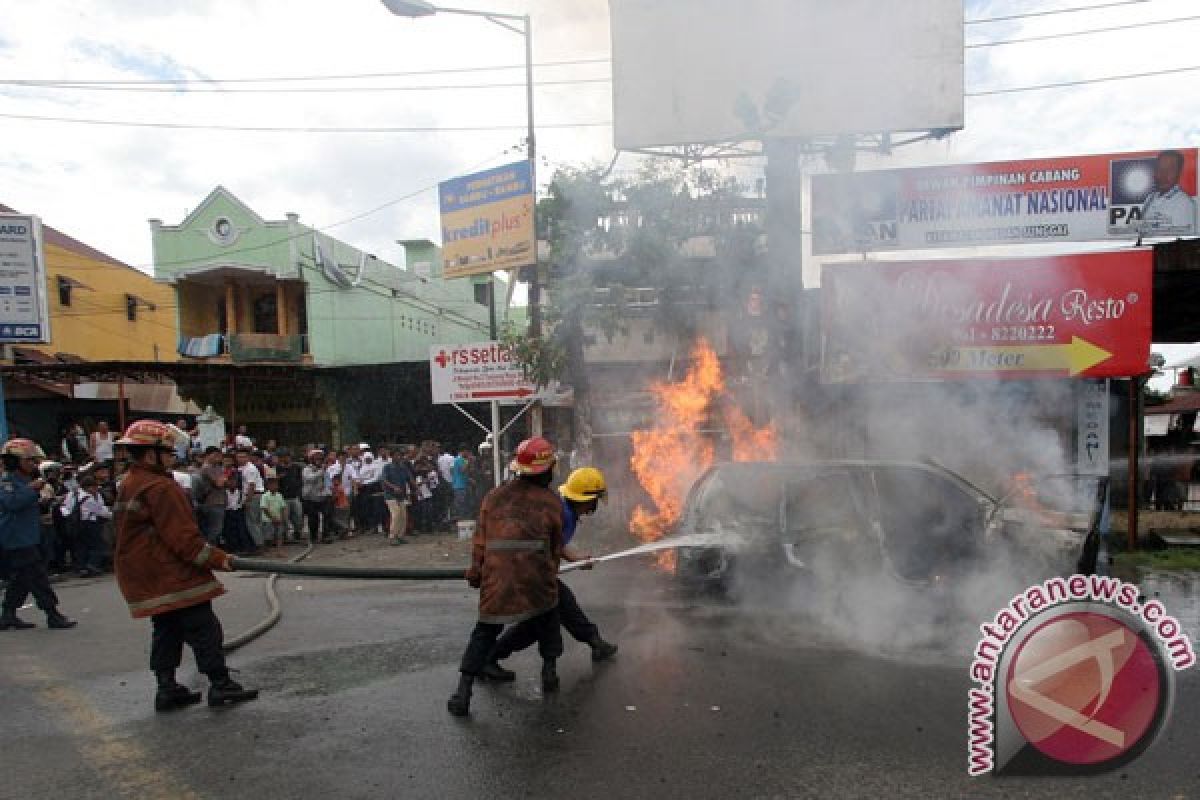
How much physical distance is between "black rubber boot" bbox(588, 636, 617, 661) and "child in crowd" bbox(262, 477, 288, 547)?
8.40 metres

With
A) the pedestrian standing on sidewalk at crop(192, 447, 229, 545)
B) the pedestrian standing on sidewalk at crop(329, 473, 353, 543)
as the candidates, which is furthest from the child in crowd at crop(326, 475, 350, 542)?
the pedestrian standing on sidewalk at crop(192, 447, 229, 545)

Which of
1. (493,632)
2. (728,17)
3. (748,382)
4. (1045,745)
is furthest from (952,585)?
(728,17)

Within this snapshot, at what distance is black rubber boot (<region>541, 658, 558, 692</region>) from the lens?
4926mm

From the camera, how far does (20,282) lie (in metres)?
12.6

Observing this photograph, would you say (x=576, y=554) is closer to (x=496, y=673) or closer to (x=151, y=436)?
(x=496, y=673)

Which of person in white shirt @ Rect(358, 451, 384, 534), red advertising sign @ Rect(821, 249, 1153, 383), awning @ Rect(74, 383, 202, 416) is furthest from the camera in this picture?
awning @ Rect(74, 383, 202, 416)

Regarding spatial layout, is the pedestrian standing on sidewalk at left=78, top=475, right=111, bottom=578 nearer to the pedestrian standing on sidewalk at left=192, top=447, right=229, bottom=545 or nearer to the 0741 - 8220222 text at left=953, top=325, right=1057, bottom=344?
the pedestrian standing on sidewalk at left=192, top=447, right=229, bottom=545

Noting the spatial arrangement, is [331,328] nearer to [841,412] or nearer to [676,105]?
[676,105]

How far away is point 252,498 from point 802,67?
11494 millimetres

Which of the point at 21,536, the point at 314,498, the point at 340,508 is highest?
the point at 21,536

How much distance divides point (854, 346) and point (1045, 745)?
25.1 feet

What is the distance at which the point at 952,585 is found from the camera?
6.52 metres

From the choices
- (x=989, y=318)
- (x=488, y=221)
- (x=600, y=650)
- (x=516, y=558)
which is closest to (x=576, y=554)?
(x=600, y=650)

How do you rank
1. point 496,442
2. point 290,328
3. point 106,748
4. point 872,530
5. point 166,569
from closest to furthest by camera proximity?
point 106,748
point 166,569
point 872,530
point 496,442
point 290,328
